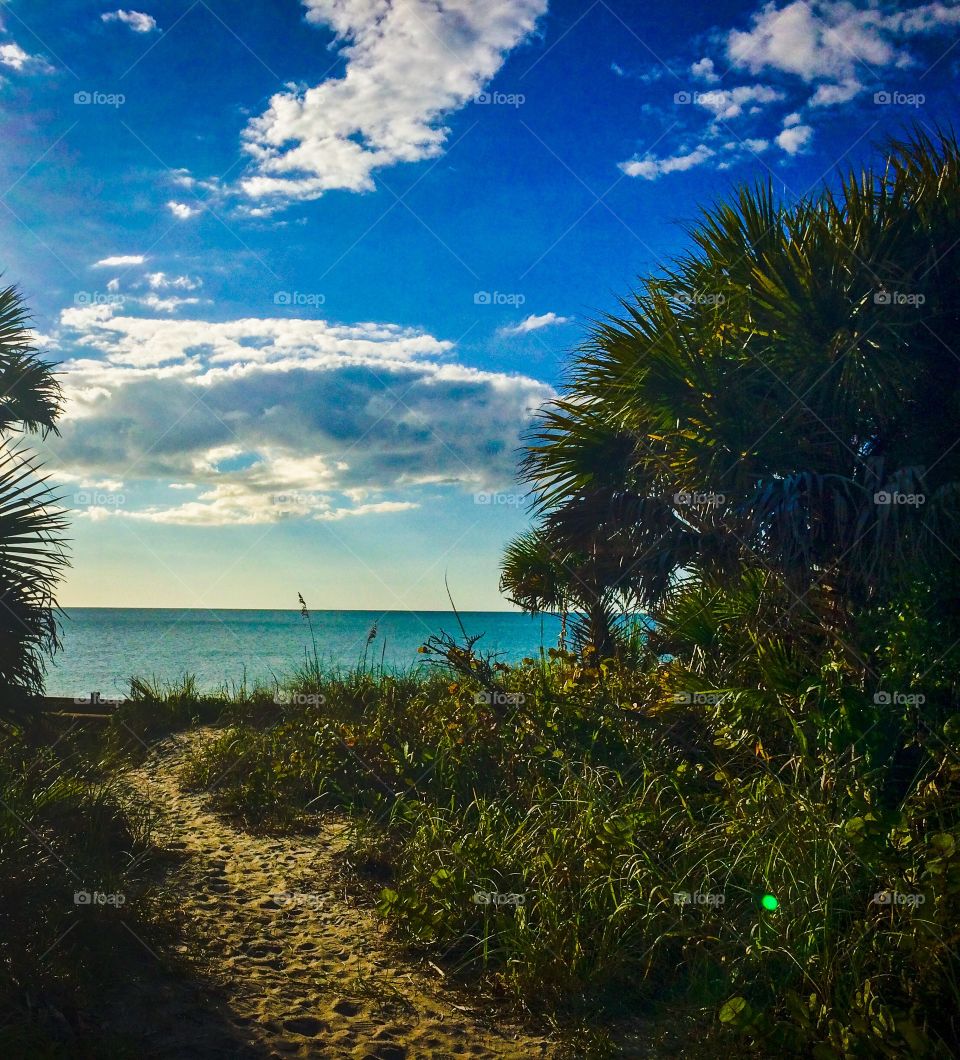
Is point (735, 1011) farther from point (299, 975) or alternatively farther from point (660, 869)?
point (299, 975)

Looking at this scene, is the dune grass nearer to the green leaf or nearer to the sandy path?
the green leaf

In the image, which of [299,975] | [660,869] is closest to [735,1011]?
[660,869]

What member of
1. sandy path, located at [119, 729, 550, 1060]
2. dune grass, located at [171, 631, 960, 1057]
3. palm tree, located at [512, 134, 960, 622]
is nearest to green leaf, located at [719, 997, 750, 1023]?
dune grass, located at [171, 631, 960, 1057]

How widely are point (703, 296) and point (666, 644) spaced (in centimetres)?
343

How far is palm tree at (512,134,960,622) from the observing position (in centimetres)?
575

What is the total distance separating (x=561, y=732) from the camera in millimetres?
7609

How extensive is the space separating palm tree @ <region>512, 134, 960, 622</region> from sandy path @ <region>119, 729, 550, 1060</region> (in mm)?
3697

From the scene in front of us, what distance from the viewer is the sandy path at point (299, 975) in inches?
161

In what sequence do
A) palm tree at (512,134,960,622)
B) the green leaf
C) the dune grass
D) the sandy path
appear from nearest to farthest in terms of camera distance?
1. the green leaf
2. the dune grass
3. the sandy path
4. palm tree at (512,134,960,622)

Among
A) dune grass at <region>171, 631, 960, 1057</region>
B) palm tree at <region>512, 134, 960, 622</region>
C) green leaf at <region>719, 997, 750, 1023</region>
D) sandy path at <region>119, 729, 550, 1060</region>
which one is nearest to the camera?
green leaf at <region>719, 997, 750, 1023</region>

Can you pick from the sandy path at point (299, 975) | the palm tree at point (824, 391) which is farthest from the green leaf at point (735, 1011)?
the palm tree at point (824, 391)

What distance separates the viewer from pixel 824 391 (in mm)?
6191

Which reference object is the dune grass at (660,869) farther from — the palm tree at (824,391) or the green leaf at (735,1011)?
the palm tree at (824,391)

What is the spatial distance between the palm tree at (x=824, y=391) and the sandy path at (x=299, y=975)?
12.1ft
